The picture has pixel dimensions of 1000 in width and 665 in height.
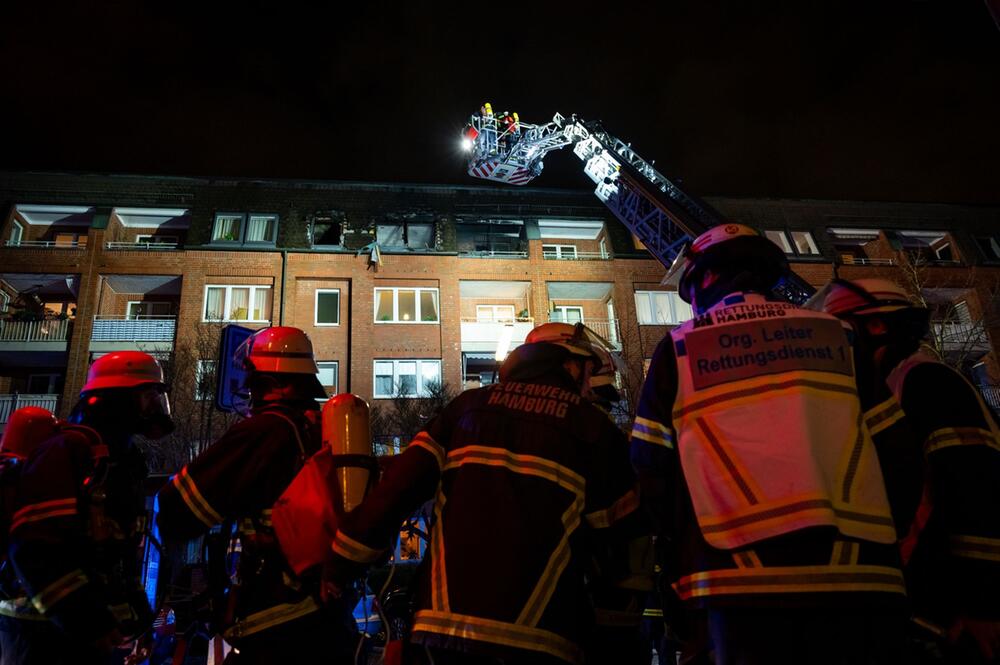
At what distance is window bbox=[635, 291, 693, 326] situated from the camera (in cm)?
2748

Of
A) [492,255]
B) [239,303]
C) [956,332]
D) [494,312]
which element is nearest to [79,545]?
[239,303]

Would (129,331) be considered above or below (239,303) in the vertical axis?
below

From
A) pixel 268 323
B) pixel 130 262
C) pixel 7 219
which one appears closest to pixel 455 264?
pixel 268 323

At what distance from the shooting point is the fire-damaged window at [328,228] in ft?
88.4

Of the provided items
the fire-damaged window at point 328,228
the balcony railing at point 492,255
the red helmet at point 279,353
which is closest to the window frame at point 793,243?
the balcony railing at point 492,255

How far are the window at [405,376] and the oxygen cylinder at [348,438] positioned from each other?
2102 cm

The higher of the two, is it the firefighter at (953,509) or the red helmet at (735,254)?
the red helmet at (735,254)

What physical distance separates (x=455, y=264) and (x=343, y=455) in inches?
956

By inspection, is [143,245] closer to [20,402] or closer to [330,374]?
[20,402]

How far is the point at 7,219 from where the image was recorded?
24.7 m

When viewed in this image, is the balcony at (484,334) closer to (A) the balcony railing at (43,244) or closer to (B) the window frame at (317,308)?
(B) the window frame at (317,308)

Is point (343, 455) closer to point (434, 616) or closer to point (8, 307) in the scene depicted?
point (434, 616)

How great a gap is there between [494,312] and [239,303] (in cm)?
1155

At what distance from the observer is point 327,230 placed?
89.7 feet
